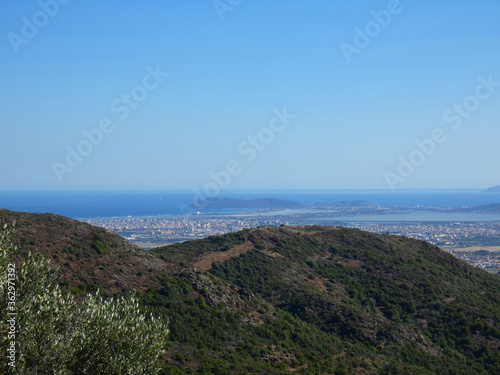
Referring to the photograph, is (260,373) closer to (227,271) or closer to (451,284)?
(227,271)

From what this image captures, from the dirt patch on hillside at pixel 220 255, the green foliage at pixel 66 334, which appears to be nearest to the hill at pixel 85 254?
the dirt patch on hillside at pixel 220 255

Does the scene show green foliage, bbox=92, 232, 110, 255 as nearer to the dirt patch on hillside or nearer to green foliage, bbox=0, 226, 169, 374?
the dirt patch on hillside

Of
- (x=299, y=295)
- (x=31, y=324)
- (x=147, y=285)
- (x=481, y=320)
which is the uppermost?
(x=31, y=324)

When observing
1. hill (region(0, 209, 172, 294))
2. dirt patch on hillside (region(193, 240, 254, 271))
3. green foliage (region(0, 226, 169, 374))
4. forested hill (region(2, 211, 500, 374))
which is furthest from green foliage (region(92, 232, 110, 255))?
green foliage (region(0, 226, 169, 374))

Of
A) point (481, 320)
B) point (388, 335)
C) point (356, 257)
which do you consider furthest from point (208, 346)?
point (356, 257)

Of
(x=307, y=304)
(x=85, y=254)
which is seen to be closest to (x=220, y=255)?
(x=307, y=304)

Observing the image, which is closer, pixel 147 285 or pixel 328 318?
pixel 147 285

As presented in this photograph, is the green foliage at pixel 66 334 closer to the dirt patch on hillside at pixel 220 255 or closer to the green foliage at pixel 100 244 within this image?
the green foliage at pixel 100 244
